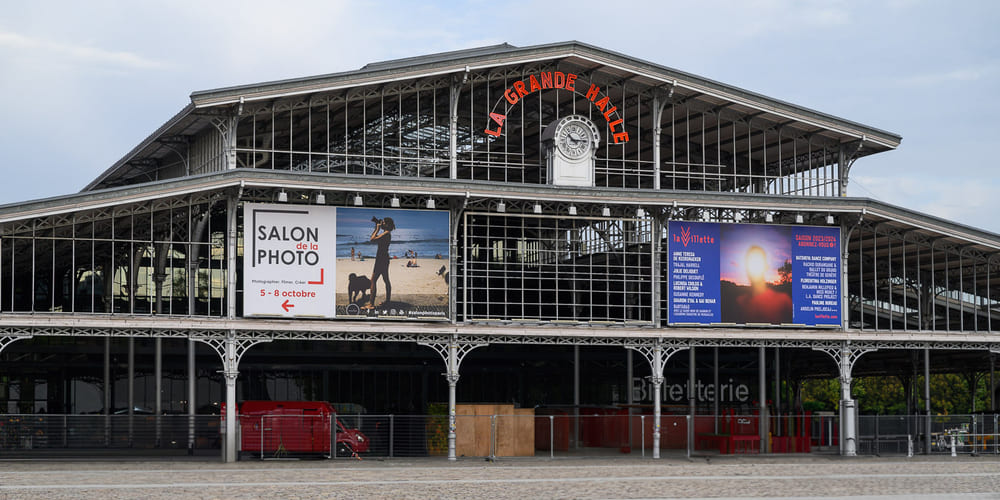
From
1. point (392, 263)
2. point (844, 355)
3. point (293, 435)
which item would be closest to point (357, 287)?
point (392, 263)

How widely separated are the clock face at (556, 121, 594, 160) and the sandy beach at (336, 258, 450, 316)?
6053 millimetres

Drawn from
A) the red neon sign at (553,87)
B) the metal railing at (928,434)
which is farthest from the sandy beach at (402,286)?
the metal railing at (928,434)

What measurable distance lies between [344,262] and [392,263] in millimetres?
1592

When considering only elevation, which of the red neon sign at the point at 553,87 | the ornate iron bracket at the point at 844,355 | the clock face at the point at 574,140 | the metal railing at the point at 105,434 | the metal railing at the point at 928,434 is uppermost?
the red neon sign at the point at 553,87

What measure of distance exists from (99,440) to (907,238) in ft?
98.4

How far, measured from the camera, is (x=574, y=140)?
4250 cm

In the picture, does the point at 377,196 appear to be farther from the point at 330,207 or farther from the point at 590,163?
the point at 590,163

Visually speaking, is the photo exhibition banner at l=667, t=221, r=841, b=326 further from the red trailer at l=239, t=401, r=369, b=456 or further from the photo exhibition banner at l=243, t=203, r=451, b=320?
the red trailer at l=239, t=401, r=369, b=456

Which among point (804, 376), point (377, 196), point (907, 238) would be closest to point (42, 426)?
point (377, 196)

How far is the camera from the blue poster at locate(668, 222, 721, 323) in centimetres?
4253

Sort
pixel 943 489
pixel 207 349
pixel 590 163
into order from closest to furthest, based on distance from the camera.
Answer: pixel 943 489 → pixel 590 163 → pixel 207 349

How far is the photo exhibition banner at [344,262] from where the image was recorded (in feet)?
127

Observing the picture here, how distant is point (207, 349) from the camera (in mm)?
53281

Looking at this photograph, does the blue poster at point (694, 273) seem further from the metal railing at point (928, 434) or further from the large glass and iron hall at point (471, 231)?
the metal railing at point (928, 434)
